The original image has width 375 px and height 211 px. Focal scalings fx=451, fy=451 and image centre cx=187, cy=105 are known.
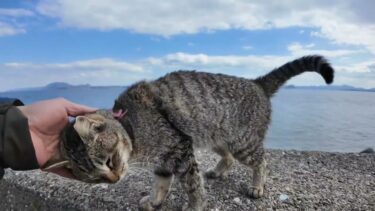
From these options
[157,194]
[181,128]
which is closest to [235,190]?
[157,194]

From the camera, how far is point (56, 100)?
314cm

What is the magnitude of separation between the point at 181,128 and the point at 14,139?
136 centimetres

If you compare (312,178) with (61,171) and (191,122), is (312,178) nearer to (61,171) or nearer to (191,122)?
(191,122)

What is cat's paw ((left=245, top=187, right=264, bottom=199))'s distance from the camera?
13.3 feet

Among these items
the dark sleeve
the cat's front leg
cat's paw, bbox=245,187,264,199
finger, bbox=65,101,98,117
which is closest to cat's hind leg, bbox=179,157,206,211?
the cat's front leg

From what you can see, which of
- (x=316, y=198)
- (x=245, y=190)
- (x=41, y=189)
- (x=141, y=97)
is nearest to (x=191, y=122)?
(x=141, y=97)

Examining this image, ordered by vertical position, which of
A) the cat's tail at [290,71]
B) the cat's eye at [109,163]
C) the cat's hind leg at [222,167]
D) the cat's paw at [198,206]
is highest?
the cat's tail at [290,71]

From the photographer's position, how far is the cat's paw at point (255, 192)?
4.04m

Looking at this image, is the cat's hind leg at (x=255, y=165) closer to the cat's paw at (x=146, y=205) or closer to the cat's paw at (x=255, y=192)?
the cat's paw at (x=255, y=192)

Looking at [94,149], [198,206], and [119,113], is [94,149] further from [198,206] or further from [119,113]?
[198,206]

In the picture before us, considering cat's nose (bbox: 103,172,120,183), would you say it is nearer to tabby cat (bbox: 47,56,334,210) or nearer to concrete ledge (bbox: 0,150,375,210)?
tabby cat (bbox: 47,56,334,210)

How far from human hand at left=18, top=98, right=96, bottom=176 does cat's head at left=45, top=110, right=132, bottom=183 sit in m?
0.09

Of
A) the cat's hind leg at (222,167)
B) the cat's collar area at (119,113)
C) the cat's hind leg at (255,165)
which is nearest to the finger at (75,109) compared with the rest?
the cat's collar area at (119,113)

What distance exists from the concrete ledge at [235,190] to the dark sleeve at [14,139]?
1278 millimetres
